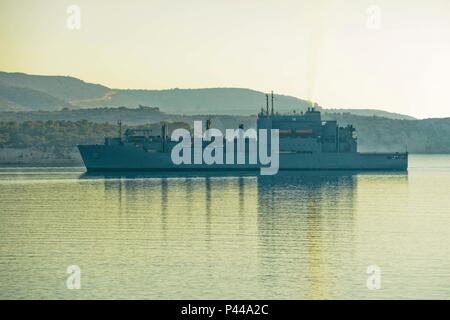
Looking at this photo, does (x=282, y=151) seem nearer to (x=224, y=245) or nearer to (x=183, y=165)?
(x=183, y=165)

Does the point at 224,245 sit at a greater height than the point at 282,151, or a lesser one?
lesser

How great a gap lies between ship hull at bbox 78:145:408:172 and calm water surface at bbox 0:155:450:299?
114ft

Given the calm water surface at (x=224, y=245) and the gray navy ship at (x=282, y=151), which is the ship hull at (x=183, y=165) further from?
the calm water surface at (x=224, y=245)

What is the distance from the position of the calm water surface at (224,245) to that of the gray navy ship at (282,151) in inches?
1381

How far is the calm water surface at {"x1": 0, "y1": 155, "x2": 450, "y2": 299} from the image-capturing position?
80.6 ft

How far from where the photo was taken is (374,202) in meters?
53.8

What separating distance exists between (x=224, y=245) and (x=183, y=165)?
65.8 m

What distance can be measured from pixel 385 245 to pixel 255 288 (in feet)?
34.1

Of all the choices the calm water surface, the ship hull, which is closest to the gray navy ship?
the ship hull

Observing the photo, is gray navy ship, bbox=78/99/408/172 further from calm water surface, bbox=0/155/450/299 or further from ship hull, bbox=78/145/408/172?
calm water surface, bbox=0/155/450/299

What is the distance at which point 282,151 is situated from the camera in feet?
320

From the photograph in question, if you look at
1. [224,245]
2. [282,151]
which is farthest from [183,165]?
Answer: [224,245]
